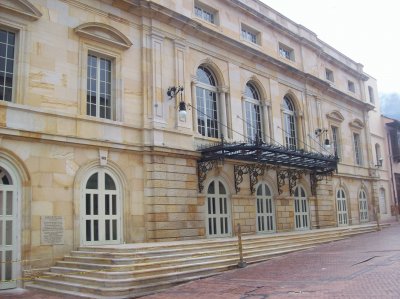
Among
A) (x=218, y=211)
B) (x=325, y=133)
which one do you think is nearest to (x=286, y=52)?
(x=325, y=133)

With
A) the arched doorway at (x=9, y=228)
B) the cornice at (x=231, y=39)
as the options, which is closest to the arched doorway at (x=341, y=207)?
the cornice at (x=231, y=39)

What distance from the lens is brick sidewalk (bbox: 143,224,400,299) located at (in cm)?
987

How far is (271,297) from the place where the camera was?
32.1 feet

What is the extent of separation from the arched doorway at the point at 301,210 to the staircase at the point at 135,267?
28.5 ft

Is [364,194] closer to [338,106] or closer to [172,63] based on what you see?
[338,106]

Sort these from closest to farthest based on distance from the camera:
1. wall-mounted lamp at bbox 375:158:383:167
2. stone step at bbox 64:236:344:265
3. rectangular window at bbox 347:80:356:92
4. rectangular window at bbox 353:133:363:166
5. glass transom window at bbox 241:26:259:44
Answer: stone step at bbox 64:236:344:265
glass transom window at bbox 241:26:259:44
rectangular window at bbox 353:133:363:166
rectangular window at bbox 347:80:356:92
wall-mounted lamp at bbox 375:158:383:167

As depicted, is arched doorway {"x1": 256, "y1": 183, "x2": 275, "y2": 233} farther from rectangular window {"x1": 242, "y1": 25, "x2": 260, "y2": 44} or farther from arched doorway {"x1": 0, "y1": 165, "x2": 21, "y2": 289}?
arched doorway {"x1": 0, "y1": 165, "x2": 21, "y2": 289}

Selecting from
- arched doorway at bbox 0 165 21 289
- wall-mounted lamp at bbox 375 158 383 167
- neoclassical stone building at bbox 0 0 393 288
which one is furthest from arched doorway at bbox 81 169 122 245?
wall-mounted lamp at bbox 375 158 383 167

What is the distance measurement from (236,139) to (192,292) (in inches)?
427

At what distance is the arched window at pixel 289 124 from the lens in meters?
24.7

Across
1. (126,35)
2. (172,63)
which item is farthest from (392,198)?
(126,35)

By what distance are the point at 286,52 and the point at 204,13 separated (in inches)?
287

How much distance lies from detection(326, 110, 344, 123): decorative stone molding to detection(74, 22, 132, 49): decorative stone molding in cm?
1619

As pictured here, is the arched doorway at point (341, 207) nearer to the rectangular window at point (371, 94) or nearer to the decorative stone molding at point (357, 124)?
the decorative stone molding at point (357, 124)
